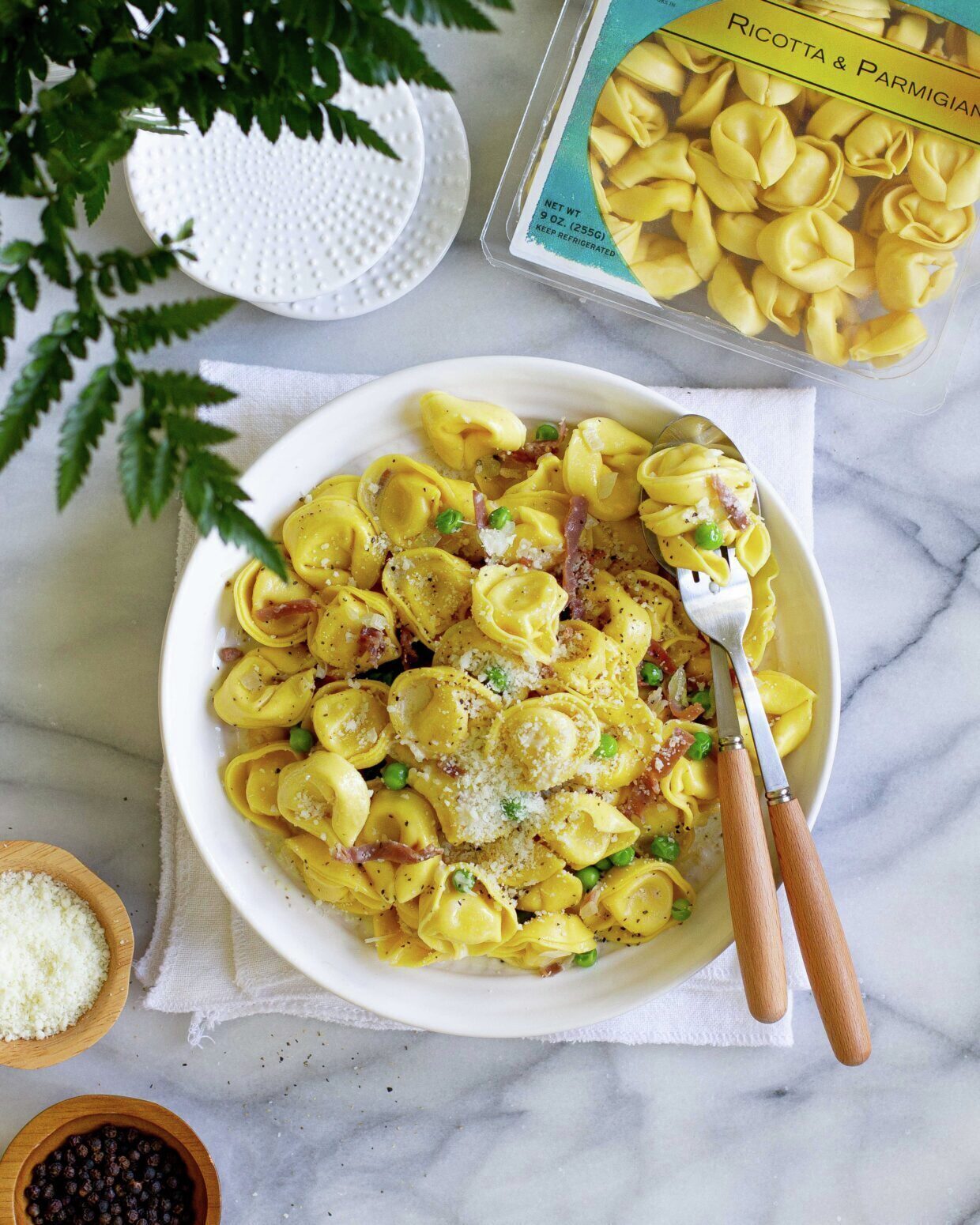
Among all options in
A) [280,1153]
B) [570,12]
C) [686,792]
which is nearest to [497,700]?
[686,792]

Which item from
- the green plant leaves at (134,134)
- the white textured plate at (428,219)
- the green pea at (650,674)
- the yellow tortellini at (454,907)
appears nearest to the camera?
the green plant leaves at (134,134)

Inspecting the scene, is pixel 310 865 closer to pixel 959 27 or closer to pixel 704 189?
pixel 704 189

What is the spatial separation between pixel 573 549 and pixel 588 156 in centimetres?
106

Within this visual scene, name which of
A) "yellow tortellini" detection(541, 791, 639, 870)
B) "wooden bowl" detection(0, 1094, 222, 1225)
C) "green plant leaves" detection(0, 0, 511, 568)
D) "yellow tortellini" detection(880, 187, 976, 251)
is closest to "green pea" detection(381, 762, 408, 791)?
"yellow tortellini" detection(541, 791, 639, 870)

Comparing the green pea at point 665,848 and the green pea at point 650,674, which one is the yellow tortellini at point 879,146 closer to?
the green pea at point 650,674

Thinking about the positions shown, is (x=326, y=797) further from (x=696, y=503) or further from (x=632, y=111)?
(x=632, y=111)

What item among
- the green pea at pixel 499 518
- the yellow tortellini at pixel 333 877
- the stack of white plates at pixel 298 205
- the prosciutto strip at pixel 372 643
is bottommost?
the yellow tortellini at pixel 333 877

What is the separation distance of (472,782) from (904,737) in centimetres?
137

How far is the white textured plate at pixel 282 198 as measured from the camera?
2785mm

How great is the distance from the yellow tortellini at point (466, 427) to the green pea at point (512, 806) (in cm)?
88

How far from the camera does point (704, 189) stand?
2.76 metres

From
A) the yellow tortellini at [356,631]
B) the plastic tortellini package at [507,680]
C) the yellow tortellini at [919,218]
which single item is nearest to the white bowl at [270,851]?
the plastic tortellini package at [507,680]

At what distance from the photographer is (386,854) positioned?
2568mm

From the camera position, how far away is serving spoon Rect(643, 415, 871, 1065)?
2434 mm
